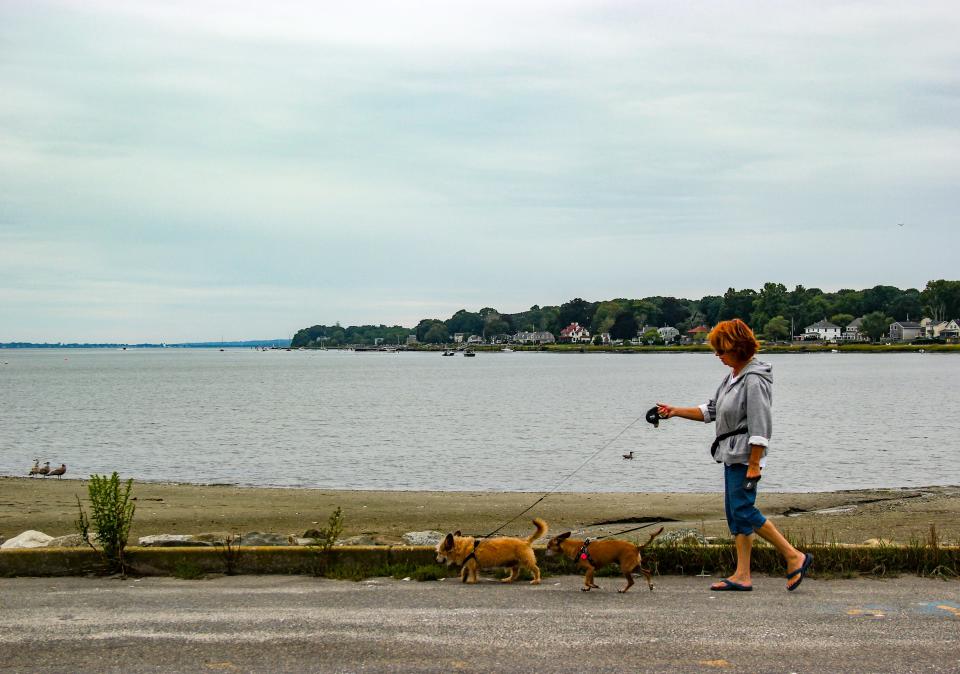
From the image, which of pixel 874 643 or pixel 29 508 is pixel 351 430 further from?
pixel 874 643

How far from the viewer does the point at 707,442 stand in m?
37.2

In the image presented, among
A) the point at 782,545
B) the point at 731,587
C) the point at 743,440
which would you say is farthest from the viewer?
the point at 731,587

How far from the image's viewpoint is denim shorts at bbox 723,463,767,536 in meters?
7.30

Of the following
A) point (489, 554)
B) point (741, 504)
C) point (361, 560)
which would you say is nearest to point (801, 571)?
point (741, 504)

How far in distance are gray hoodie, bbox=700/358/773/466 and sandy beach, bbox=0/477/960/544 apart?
4597 mm

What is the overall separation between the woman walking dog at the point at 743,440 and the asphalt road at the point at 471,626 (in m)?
0.25

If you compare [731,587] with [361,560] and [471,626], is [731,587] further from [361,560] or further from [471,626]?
[361,560]

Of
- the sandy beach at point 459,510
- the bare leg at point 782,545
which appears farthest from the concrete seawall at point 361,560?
the sandy beach at point 459,510

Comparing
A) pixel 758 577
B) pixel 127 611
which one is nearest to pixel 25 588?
pixel 127 611

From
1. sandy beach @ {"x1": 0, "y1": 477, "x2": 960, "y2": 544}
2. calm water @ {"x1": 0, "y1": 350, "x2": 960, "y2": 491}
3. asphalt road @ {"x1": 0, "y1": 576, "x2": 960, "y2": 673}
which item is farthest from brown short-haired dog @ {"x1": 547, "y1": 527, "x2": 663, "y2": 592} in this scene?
calm water @ {"x1": 0, "y1": 350, "x2": 960, "y2": 491}

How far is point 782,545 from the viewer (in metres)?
7.36

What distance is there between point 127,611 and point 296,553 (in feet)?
5.71

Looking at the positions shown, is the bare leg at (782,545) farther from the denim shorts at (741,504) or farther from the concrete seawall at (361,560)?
the concrete seawall at (361,560)

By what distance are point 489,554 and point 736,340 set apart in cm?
265
